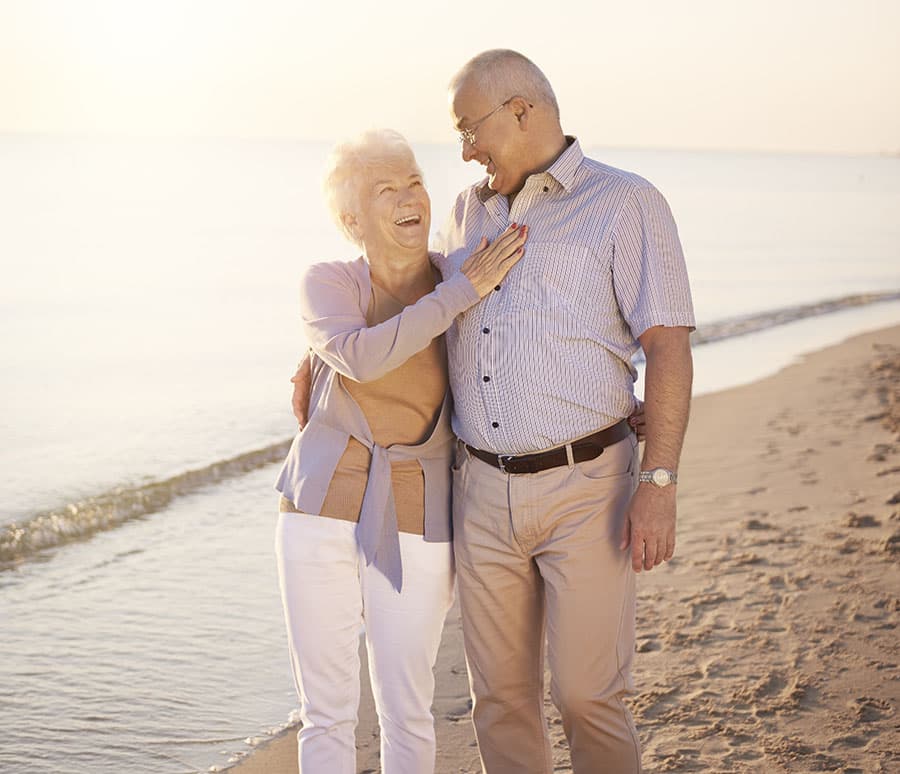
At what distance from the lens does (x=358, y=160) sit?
9.81 feet

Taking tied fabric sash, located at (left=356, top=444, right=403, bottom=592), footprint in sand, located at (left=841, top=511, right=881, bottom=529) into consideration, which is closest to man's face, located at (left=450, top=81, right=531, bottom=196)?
tied fabric sash, located at (left=356, top=444, right=403, bottom=592)

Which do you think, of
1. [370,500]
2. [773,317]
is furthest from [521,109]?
[773,317]

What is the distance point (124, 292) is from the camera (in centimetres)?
2092

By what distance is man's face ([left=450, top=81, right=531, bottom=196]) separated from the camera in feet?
10.1

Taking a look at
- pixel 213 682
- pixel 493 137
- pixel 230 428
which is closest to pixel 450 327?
pixel 493 137

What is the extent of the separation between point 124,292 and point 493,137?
61.9 feet

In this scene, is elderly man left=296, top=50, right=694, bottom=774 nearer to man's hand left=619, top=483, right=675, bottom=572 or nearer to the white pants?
man's hand left=619, top=483, right=675, bottom=572

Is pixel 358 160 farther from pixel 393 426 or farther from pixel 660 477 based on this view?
pixel 660 477

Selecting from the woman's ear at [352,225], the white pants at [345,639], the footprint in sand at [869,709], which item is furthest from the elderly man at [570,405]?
the footprint in sand at [869,709]

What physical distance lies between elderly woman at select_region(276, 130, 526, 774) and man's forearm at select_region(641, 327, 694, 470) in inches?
17.3

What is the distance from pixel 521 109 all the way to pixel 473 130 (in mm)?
144

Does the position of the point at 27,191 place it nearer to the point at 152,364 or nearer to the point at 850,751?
the point at 152,364

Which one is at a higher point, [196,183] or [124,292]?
[196,183]

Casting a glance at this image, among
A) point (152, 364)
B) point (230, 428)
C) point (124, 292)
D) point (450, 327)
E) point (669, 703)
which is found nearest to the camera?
point (450, 327)
